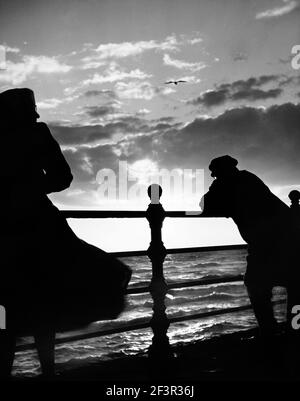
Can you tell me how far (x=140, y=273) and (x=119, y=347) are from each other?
31.3 m

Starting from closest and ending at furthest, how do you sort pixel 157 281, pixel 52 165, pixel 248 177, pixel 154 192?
pixel 52 165, pixel 248 177, pixel 157 281, pixel 154 192

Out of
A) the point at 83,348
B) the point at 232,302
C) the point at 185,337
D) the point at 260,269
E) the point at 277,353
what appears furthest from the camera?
the point at 232,302

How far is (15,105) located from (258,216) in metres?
2.22

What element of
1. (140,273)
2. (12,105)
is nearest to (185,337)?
(12,105)

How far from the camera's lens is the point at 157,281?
13.2ft

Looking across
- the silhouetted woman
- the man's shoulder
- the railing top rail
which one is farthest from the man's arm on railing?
the man's shoulder

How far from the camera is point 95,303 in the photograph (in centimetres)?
248

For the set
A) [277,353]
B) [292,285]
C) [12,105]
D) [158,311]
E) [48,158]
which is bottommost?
[277,353]

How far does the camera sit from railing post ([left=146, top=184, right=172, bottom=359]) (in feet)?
12.8

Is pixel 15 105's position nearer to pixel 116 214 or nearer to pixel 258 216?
pixel 116 214

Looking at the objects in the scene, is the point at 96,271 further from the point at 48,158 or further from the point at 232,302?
the point at 232,302

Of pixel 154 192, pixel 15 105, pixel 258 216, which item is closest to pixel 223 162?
pixel 258 216

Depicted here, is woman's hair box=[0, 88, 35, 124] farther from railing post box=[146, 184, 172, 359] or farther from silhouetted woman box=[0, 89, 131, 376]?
railing post box=[146, 184, 172, 359]

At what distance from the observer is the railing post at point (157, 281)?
390 centimetres
